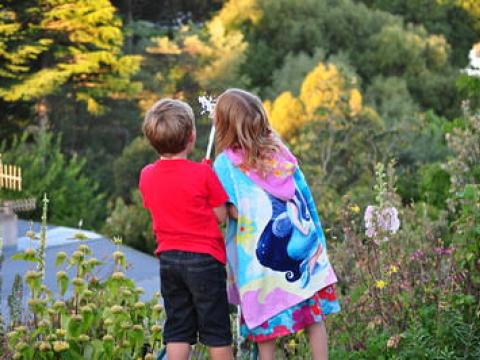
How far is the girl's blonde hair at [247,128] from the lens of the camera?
3105 mm

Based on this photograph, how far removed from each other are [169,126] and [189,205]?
0.87ft

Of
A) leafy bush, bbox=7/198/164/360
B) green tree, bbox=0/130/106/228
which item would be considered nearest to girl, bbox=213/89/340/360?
leafy bush, bbox=7/198/164/360

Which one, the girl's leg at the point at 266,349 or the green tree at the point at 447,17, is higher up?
the girl's leg at the point at 266,349

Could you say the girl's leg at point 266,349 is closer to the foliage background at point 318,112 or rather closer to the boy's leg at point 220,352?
the boy's leg at point 220,352

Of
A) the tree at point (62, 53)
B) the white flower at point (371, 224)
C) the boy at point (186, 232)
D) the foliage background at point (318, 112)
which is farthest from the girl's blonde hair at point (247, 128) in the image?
the tree at point (62, 53)

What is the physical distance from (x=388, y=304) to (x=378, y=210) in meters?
0.45

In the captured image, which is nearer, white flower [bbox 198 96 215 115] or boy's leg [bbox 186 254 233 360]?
boy's leg [bbox 186 254 233 360]

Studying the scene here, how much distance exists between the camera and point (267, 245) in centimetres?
311

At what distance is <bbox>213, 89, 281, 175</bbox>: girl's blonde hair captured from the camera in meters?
3.11

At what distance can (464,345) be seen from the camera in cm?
357

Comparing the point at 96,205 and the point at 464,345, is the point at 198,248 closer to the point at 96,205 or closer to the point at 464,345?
the point at 464,345

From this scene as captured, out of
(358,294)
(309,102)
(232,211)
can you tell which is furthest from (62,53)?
(232,211)

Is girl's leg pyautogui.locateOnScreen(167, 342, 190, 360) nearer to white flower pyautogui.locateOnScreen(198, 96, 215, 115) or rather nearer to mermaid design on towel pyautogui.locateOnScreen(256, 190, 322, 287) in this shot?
mermaid design on towel pyautogui.locateOnScreen(256, 190, 322, 287)

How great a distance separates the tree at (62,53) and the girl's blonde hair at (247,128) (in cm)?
1427
